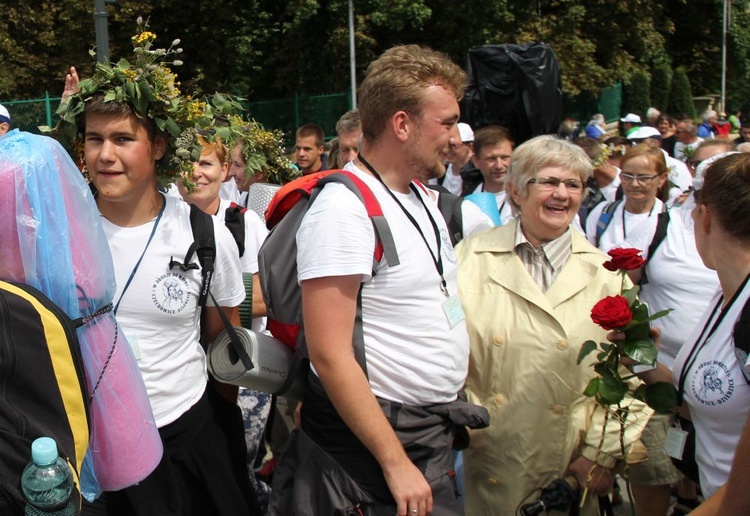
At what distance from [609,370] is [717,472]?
48 cm

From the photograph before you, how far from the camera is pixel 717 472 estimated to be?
2.40 m

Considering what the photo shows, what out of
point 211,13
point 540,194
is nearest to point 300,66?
point 211,13

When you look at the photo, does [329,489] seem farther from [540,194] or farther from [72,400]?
[540,194]

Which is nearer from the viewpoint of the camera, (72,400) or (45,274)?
(72,400)

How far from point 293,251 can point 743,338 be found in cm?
127

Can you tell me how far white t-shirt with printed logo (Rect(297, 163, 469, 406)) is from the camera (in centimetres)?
217

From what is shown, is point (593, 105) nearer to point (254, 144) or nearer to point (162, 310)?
point (254, 144)

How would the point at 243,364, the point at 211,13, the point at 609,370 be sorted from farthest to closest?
the point at 211,13 < the point at 609,370 < the point at 243,364

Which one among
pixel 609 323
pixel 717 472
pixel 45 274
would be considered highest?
pixel 45 274

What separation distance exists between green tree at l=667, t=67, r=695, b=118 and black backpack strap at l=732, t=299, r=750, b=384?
108 ft

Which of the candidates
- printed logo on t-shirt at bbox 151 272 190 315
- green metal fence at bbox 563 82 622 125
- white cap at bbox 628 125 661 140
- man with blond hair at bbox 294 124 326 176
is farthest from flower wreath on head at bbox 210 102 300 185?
green metal fence at bbox 563 82 622 125

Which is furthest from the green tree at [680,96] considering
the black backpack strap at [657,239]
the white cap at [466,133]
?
the black backpack strap at [657,239]

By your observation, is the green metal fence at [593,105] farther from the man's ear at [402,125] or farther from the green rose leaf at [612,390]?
the man's ear at [402,125]

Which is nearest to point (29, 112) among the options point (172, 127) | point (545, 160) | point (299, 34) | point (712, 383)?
point (299, 34)
